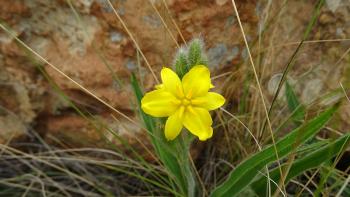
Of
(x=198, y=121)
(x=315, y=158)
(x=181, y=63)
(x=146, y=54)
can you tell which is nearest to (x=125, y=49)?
(x=146, y=54)

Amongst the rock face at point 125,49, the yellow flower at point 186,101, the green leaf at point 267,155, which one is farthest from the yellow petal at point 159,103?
the rock face at point 125,49

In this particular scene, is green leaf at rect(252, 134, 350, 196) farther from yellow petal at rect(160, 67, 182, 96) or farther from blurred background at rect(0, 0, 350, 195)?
yellow petal at rect(160, 67, 182, 96)

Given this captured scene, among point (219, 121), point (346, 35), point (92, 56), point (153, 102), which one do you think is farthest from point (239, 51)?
point (153, 102)

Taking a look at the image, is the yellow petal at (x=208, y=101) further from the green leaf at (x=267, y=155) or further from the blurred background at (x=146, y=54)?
the blurred background at (x=146, y=54)

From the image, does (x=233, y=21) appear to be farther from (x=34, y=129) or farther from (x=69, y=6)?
(x=34, y=129)

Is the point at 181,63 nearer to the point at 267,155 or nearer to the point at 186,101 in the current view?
the point at 186,101

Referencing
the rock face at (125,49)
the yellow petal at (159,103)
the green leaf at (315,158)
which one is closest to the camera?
the yellow petal at (159,103)

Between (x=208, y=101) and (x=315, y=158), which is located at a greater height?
(x=208, y=101)
